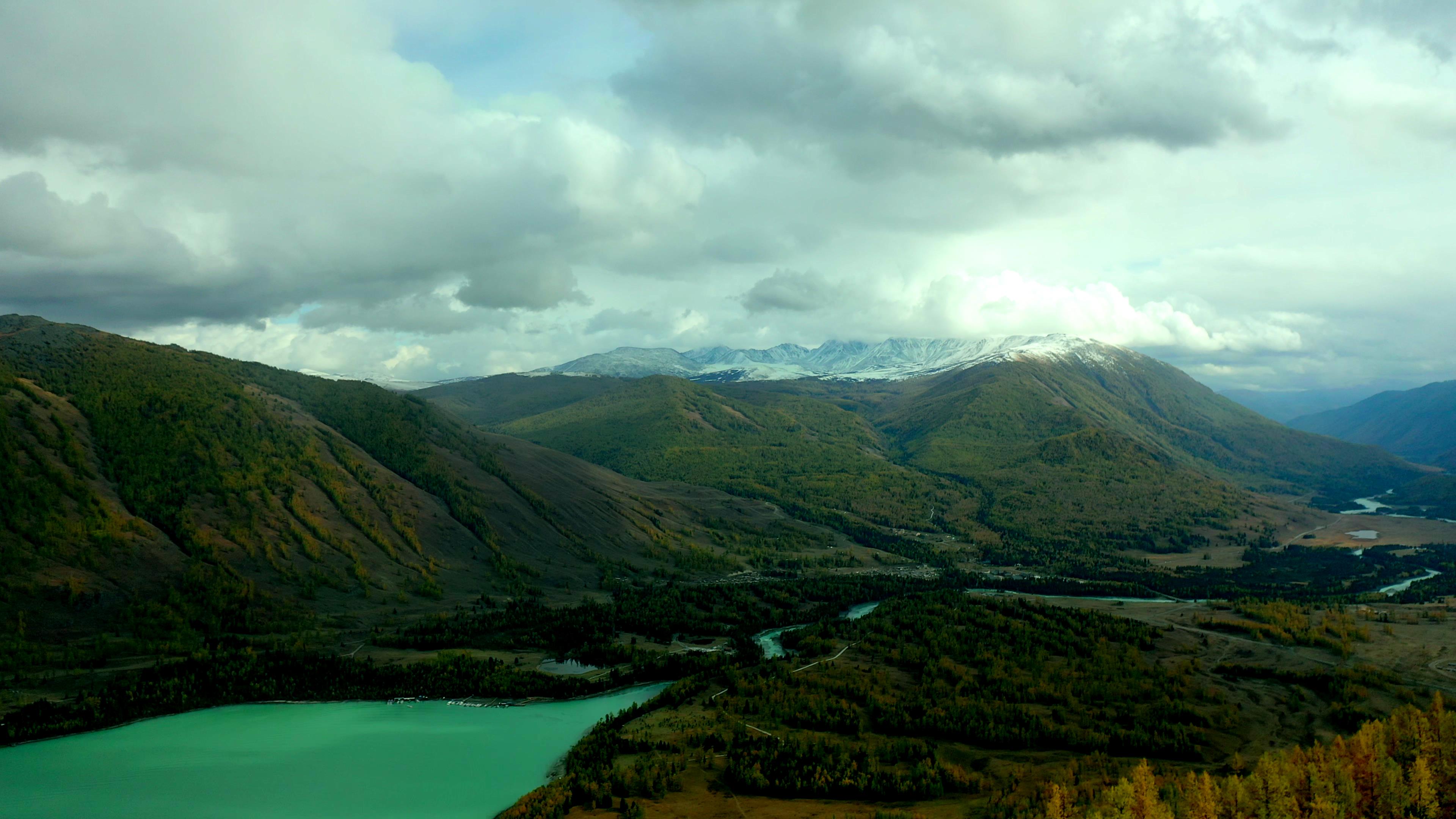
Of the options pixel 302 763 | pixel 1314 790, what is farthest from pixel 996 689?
pixel 302 763

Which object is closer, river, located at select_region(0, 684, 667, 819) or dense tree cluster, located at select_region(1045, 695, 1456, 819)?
dense tree cluster, located at select_region(1045, 695, 1456, 819)

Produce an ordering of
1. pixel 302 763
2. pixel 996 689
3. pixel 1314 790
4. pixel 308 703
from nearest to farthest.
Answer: pixel 1314 790 < pixel 302 763 < pixel 996 689 < pixel 308 703

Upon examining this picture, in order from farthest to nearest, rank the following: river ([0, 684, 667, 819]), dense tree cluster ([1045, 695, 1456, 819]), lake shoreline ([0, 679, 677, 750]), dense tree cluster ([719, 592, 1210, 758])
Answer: lake shoreline ([0, 679, 677, 750]), dense tree cluster ([719, 592, 1210, 758]), river ([0, 684, 667, 819]), dense tree cluster ([1045, 695, 1456, 819])

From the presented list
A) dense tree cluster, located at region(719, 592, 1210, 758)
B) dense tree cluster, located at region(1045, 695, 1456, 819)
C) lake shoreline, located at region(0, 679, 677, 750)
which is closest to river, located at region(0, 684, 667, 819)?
lake shoreline, located at region(0, 679, 677, 750)

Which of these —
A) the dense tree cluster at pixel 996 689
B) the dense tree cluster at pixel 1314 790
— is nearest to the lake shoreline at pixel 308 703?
the dense tree cluster at pixel 996 689

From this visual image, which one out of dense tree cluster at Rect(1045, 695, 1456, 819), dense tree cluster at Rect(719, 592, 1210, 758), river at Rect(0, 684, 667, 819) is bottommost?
river at Rect(0, 684, 667, 819)

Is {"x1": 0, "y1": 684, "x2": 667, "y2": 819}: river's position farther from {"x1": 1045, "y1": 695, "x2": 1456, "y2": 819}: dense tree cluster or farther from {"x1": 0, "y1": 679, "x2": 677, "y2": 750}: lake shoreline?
{"x1": 1045, "y1": 695, "x2": 1456, "y2": 819}: dense tree cluster

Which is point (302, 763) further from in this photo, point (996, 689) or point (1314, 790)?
point (1314, 790)

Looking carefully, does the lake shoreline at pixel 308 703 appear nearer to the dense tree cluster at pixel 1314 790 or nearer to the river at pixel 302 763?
the river at pixel 302 763
